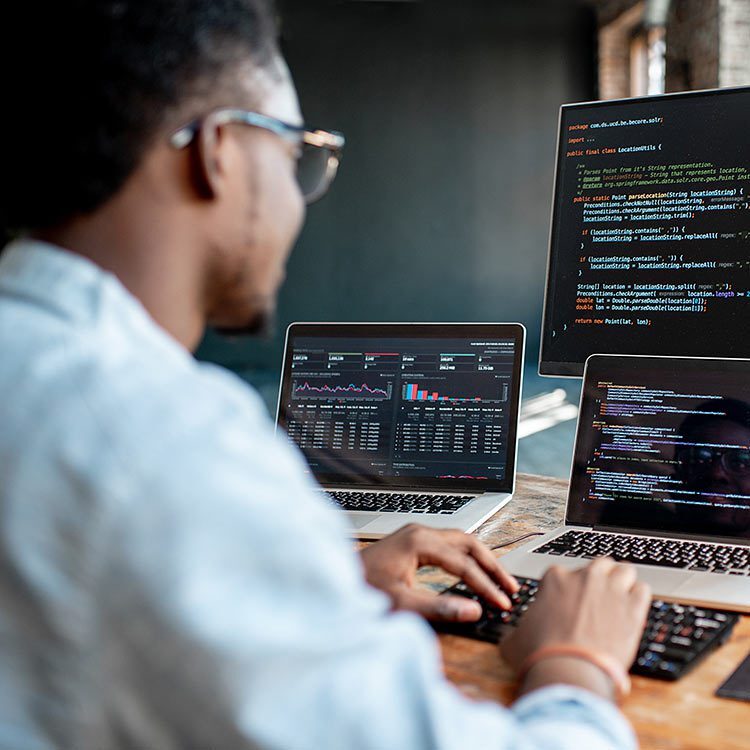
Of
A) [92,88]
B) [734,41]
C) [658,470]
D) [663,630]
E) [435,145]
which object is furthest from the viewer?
[435,145]

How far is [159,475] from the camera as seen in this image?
0.46 m

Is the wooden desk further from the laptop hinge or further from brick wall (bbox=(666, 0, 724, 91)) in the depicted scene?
brick wall (bbox=(666, 0, 724, 91))

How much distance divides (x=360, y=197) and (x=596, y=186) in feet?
25.3

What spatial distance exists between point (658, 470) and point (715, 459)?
0.25ft

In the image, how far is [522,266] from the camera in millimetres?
9234

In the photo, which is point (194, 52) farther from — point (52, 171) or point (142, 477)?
point (142, 477)

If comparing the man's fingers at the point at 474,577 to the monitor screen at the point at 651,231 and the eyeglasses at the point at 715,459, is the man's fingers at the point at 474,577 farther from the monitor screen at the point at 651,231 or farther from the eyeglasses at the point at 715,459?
the monitor screen at the point at 651,231

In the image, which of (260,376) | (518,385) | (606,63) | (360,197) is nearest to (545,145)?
(606,63)

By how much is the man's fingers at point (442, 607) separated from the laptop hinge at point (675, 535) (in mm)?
352

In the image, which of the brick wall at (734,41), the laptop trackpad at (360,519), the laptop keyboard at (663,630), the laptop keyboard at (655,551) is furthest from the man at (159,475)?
the brick wall at (734,41)

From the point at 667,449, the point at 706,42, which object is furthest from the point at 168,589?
the point at 706,42

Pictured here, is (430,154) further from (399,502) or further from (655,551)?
(655,551)

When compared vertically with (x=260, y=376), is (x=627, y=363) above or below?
above

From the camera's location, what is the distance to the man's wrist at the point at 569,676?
72cm
